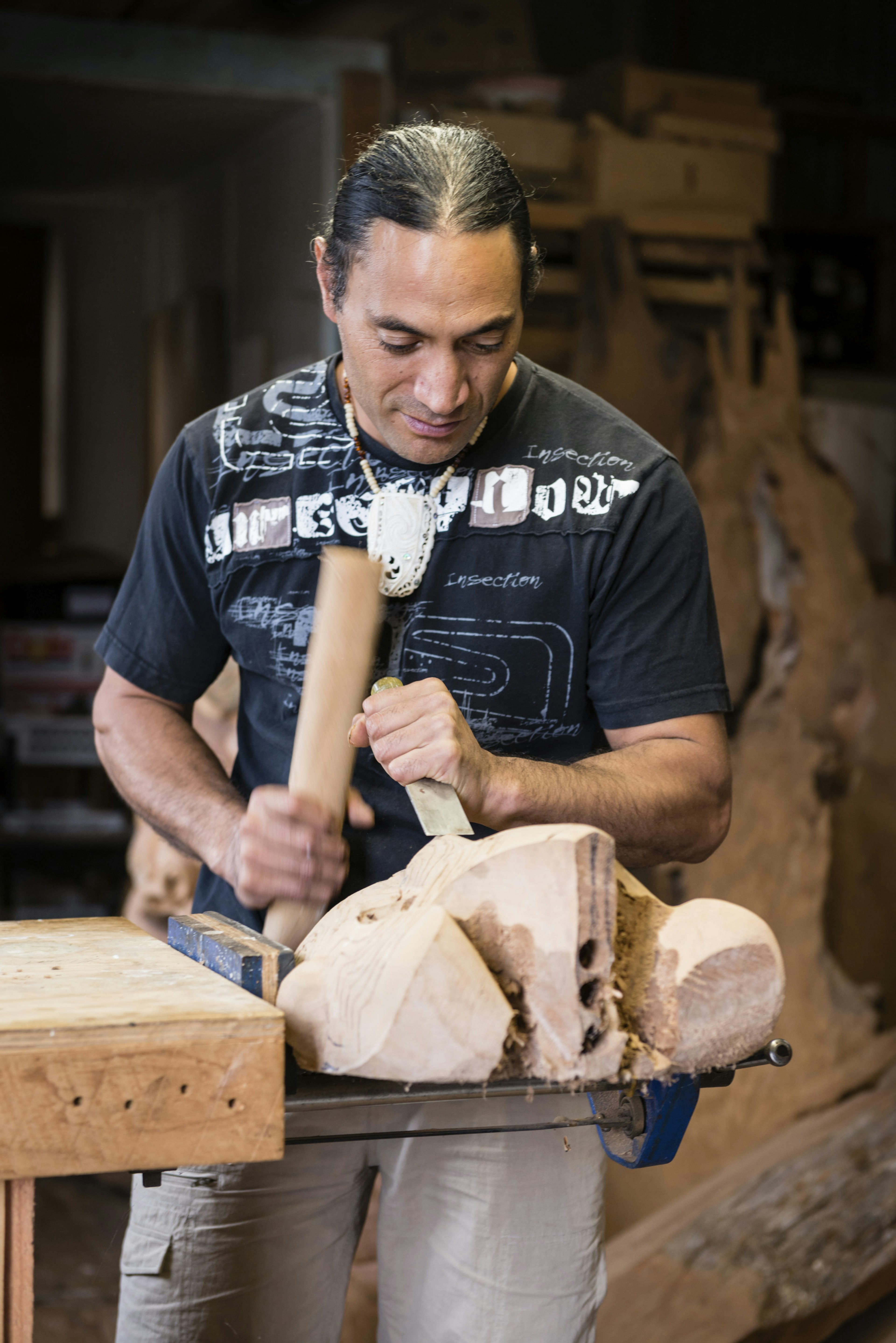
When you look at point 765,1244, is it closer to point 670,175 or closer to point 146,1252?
point 146,1252

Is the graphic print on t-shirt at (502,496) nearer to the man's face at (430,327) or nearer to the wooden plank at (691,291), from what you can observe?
the man's face at (430,327)

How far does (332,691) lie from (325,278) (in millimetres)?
630

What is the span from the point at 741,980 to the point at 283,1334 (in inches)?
31.8

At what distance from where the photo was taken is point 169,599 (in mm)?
1901

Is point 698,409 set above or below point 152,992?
above

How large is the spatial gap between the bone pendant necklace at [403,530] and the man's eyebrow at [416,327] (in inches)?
7.1

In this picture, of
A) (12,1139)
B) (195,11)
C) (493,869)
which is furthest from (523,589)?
(195,11)

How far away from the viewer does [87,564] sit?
14.5ft

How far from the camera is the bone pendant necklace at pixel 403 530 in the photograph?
5.71ft

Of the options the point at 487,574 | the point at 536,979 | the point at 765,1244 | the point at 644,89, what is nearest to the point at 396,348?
the point at 487,574

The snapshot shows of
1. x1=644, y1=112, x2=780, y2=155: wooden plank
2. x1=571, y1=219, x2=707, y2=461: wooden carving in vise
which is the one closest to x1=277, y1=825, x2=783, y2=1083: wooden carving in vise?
x1=571, y1=219, x2=707, y2=461: wooden carving in vise

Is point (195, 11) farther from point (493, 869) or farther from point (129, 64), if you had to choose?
point (493, 869)

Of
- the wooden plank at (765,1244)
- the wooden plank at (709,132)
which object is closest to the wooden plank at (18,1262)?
the wooden plank at (765,1244)

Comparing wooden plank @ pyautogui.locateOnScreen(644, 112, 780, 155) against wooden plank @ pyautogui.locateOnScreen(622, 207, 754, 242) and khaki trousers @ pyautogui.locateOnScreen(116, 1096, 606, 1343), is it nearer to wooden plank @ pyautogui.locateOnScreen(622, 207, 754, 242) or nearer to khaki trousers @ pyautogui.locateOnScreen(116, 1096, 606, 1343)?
wooden plank @ pyautogui.locateOnScreen(622, 207, 754, 242)
